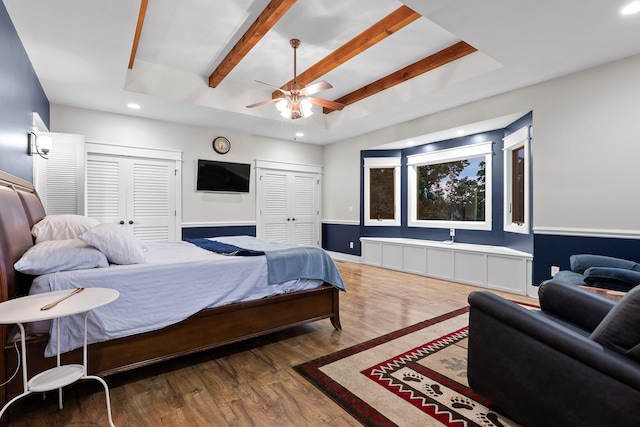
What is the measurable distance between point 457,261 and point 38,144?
5518 mm

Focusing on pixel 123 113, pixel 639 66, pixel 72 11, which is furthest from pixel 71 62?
pixel 639 66

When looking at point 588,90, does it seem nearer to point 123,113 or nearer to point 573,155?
point 573,155

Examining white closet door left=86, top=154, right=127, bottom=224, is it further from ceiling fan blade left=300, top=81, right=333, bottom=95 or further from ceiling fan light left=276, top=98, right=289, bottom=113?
ceiling fan blade left=300, top=81, right=333, bottom=95

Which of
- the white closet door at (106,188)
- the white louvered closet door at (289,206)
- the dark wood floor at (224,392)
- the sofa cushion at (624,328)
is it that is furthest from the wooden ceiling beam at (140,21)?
the sofa cushion at (624,328)

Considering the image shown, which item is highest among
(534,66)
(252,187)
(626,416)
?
(534,66)

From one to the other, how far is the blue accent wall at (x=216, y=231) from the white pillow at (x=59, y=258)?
3.57 metres

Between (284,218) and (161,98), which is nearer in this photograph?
(161,98)

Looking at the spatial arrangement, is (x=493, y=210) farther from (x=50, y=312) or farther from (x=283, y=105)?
(x=50, y=312)

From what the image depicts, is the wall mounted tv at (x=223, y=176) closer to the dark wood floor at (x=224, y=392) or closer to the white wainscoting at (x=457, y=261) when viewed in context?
the white wainscoting at (x=457, y=261)

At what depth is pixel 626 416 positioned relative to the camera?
45.8 inches

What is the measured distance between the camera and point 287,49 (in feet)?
12.3

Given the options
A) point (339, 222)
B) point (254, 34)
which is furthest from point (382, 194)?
point (254, 34)

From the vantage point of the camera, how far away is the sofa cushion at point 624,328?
122 centimetres

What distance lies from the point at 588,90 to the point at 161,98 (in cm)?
514
